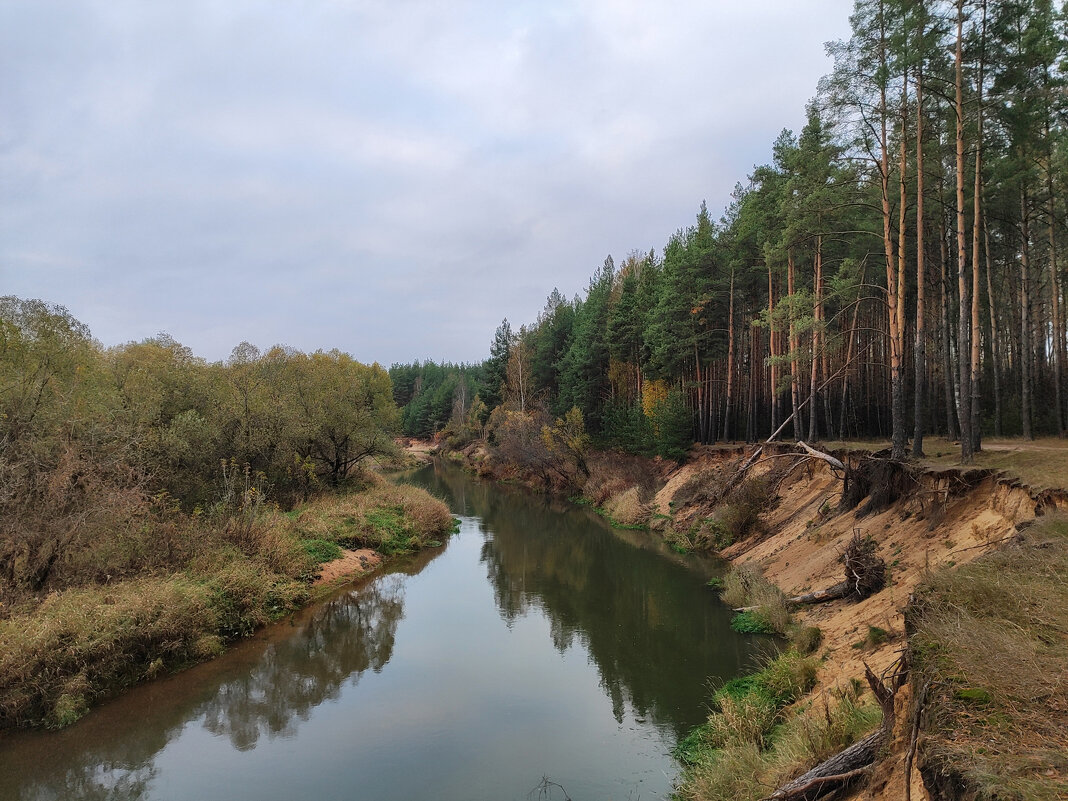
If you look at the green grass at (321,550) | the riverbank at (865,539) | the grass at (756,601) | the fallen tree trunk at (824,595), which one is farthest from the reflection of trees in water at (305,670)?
the fallen tree trunk at (824,595)

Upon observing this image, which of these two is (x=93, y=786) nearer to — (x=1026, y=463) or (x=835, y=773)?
(x=835, y=773)

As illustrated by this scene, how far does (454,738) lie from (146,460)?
44.7 ft

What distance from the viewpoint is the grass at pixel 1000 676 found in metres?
3.54

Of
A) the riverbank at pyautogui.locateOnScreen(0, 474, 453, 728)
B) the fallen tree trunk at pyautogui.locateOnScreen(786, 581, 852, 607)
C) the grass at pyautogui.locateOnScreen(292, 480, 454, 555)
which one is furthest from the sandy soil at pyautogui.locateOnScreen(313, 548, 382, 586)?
the fallen tree trunk at pyautogui.locateOnScreen(786, 581, 852, 607)

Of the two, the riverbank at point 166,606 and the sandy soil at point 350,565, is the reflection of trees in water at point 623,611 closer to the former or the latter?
the sandy soil at point 350,565

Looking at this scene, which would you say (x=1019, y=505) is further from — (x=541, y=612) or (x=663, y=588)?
(x=541, y=612)

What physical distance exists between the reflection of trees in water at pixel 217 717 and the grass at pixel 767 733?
733cm

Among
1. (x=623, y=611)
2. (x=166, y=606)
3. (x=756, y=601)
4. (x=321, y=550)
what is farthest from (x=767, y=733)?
(x=321, y=550)

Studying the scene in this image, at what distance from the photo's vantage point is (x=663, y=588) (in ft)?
61.5

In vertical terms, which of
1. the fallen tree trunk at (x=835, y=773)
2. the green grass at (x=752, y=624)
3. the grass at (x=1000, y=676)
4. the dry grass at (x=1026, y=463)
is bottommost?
the green grass at (x=752, y=624)

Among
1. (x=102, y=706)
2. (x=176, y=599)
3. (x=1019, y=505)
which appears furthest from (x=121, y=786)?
(x=1019, y=505)

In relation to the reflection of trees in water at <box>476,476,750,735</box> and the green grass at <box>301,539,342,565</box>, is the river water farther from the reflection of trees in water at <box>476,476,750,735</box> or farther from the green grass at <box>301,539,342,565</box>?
the green grass at <box>301,539,342,565</box>

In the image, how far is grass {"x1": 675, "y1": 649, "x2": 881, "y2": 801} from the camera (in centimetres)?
671

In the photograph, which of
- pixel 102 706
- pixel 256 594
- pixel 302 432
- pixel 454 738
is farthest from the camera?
pixel 302 432
